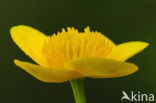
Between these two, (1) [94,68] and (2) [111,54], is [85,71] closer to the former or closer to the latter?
(1) [94,68]

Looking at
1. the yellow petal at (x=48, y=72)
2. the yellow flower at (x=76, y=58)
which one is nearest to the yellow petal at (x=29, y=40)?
the yellow flower at (x=76, y=58)

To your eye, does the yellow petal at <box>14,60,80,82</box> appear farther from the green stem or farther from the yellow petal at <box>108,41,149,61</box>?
the yellow petal at <box>108,41,149,61</box>

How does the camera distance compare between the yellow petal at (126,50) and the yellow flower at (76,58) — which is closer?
the yellow flower at (76,58)

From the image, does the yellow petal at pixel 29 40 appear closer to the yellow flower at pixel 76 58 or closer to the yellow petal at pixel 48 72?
the yellow flower at pixel 76 58

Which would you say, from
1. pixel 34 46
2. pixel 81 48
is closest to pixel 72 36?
pixel 81 48

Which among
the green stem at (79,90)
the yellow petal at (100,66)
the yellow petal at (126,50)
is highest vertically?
the yellow petal at (126,50)

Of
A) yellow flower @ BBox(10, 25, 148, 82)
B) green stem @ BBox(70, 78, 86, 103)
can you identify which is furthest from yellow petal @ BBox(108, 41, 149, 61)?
green stem @ BBox(70, 78, 86, 103)

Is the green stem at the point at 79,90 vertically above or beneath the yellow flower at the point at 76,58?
beneath

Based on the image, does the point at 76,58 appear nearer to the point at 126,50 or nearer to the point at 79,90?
the point at 79,90
